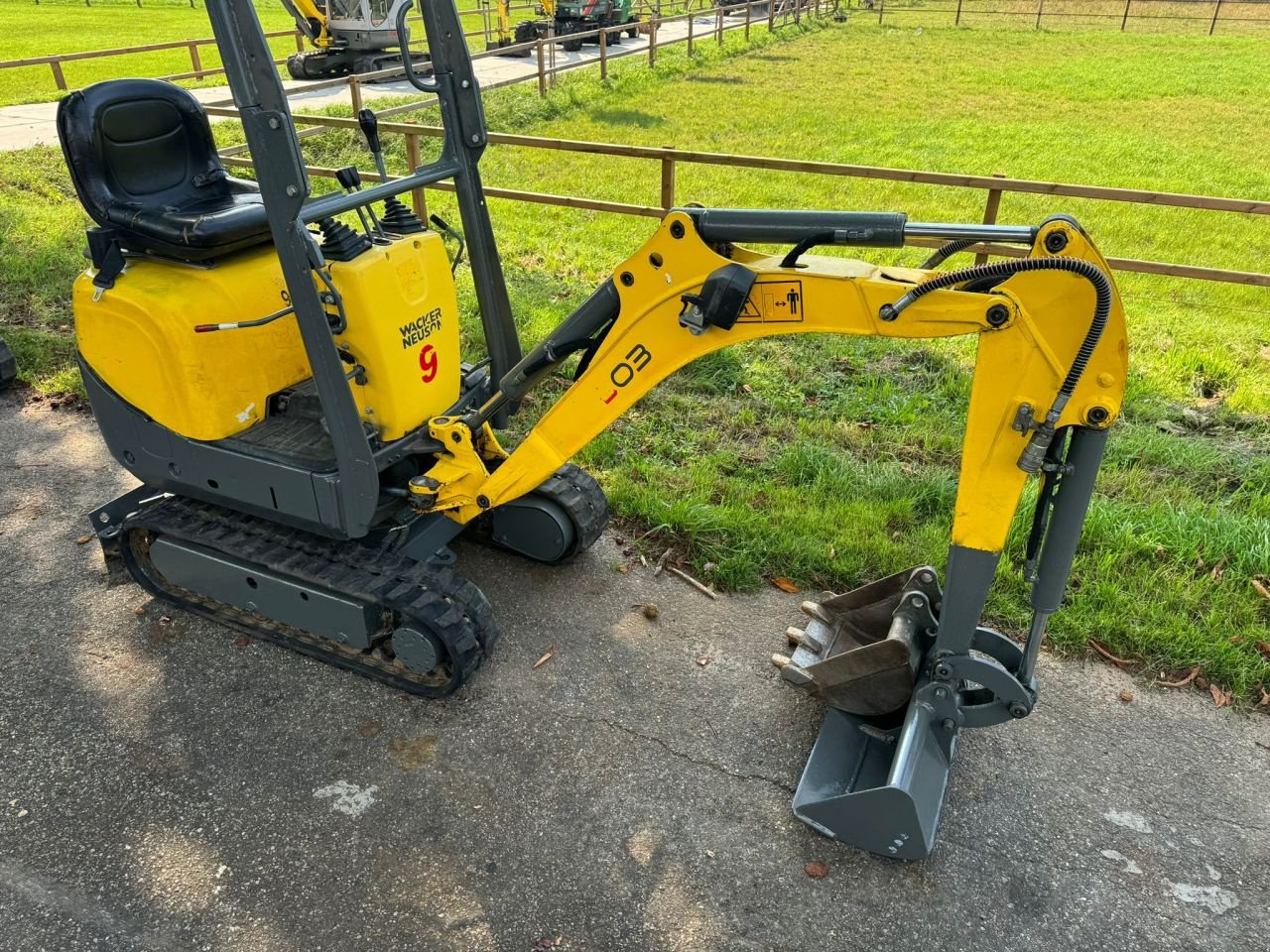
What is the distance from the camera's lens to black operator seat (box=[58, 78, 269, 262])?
378cm

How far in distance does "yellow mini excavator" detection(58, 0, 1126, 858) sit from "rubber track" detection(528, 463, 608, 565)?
2cm

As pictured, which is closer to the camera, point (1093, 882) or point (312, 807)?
point (1093, 882)

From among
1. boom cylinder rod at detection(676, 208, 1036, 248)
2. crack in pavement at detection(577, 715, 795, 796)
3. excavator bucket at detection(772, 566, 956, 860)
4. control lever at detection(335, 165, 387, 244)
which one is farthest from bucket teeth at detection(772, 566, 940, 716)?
control lever at detection(335, 165, 387, 244)

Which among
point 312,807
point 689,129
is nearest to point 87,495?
point 312,807

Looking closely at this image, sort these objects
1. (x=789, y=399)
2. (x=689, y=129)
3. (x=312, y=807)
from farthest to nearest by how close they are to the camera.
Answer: (x=689, y=129)
(x=789, y=399)
(x=312, y=807)

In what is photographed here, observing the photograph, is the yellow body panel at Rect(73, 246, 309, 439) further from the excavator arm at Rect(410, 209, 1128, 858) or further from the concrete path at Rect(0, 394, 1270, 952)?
the concrete path at Rect(0, 394, 1270, 952)

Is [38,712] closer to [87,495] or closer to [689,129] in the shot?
[87,495]

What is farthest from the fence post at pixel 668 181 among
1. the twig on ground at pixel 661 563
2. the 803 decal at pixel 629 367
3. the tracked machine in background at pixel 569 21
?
the tracked machine in background at pixel 569 21

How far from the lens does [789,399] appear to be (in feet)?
21.2

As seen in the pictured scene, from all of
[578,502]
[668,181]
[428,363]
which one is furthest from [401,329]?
[668,181]

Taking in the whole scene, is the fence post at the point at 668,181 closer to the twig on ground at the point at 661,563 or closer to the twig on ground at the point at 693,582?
the twig on ground at the point at 661,563

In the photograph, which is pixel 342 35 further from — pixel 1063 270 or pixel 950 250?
pixel 1063 270

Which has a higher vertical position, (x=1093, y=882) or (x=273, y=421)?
(x=273, y=421)

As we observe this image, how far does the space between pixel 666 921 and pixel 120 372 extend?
3096 millimetres
